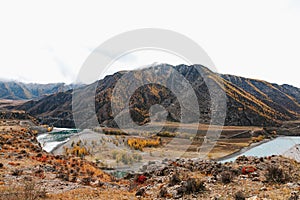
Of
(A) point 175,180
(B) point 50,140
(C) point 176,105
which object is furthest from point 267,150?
(C) point 176,105

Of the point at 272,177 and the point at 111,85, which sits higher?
the point at 272,177

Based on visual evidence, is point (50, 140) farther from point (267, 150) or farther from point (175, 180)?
point (175, 180)

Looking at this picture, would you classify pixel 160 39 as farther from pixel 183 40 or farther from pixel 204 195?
pixel 204 195

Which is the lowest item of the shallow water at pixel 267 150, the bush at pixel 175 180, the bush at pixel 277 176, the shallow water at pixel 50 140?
the shallow water at pixel 50 140

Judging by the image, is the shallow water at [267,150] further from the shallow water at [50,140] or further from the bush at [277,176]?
the shallow water at [50,140]

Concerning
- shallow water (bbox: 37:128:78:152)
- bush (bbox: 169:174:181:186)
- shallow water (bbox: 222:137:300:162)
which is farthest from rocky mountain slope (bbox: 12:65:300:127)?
bush (bbox: 169:174:181:186)

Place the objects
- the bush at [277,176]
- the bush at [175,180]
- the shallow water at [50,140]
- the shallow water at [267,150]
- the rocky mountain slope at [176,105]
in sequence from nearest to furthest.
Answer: the bush at [277,176], the bush at [175,180], the shallow water at [267,150], the shallow water at [50,140], the rocky mountain slope at [176,105]

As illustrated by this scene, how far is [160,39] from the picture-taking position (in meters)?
23.2

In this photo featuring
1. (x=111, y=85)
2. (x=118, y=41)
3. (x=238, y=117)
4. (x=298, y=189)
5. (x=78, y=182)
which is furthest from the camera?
(x=111, y=85)

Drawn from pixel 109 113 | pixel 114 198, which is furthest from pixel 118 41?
pixel 109 113

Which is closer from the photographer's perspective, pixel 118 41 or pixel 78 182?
pixel 78 182

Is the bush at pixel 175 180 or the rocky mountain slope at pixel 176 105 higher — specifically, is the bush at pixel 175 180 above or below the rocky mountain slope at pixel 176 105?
above

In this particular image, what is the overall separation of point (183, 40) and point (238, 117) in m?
94.5

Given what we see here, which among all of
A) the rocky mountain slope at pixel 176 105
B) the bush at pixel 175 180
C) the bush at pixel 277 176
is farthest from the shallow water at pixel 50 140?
the bush at pixel 277 176
